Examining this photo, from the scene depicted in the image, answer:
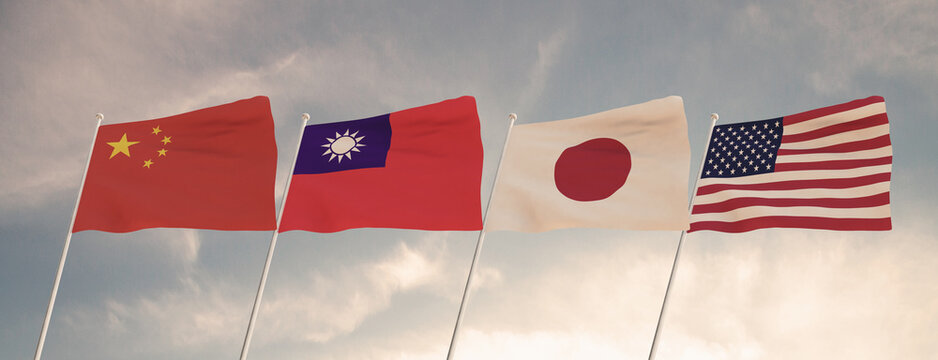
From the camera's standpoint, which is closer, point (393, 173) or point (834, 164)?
point (834, 164)

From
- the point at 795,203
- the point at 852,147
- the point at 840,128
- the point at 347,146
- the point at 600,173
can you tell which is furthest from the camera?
the point at 347,146

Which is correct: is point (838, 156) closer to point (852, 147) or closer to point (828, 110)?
point (852, 147)

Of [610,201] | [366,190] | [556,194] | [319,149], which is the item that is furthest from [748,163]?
[319,149]

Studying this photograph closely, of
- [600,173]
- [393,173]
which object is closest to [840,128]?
[600,173]

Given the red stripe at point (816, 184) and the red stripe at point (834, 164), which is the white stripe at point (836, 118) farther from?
the red stripe at point (816, 184)

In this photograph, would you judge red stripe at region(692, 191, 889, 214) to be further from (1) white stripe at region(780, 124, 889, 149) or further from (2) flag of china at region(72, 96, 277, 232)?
(2) flag of china at region(72, 96, 277, 232)

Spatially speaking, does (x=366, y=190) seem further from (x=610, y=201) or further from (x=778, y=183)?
(x=778, y=183)

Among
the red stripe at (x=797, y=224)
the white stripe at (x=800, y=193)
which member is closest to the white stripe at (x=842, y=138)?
the white stripe at (x=800, y=193)
